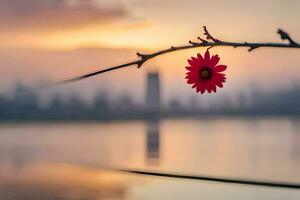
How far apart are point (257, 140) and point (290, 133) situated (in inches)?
82.3

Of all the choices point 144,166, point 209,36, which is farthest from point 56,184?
point 209,36

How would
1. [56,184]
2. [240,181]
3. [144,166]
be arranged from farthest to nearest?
[56,184], [144,166], [240,181]

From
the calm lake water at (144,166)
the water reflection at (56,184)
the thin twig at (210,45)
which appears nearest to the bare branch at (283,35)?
the thin twig at (210,45)

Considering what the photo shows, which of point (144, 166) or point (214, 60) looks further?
point (144, 166)

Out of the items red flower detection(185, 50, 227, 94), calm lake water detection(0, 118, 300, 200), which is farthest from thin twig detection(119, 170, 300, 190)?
calm lake water detection(0, 118, 300, 200)

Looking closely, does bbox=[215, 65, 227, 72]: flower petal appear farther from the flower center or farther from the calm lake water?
the calm lake water

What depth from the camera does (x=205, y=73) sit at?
17.2 inches

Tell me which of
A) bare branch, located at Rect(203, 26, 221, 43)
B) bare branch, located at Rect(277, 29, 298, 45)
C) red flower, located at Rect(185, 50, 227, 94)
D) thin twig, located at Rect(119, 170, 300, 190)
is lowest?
thin twig, located at Rect(119, 170, 300, 190)

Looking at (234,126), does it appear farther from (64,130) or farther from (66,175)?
(66,175)

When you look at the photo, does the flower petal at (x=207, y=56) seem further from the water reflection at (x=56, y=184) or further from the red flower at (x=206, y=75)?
the water reflection at (x=56, y=184)

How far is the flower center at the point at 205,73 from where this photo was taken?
44 centimetres

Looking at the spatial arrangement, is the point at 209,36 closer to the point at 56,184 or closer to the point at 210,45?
the point at 210,45

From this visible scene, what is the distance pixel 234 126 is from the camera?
1266 inches

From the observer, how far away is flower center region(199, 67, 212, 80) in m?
0.44
